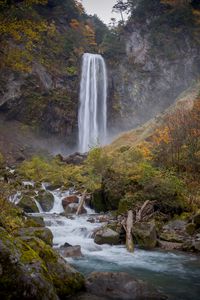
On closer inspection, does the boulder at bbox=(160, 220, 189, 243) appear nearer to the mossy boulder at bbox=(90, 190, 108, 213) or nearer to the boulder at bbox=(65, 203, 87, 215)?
the mossy boulder at bbox=(90, 190, 108, 213)

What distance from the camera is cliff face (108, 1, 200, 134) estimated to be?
4409cm

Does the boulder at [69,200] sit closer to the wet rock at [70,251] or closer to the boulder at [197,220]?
the boulder at [197,220]

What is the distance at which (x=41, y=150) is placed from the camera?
39.2 meters

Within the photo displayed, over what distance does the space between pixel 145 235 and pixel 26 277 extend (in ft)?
23.2

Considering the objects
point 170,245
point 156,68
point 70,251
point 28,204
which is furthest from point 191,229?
point 156,68

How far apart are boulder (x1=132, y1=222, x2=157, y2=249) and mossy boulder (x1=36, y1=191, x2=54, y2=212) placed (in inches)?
282

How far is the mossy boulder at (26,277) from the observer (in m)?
5.88

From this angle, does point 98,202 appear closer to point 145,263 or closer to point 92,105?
point 145,263

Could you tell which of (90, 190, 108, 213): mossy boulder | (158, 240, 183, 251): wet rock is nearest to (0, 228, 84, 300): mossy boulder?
(158, 240, 183, 251): wet rock

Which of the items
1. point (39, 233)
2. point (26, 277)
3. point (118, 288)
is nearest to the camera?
point (26, 277)

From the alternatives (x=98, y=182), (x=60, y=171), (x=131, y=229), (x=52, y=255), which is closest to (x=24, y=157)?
(x=60, y=171)

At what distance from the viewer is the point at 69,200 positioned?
19.8 metres

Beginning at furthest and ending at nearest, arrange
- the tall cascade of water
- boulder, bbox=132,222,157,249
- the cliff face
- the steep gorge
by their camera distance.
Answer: the cliff face, the tall cascade of water, the steep gorge, boulder, bbox=132,222,157,249

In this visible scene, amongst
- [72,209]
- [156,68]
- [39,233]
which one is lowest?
[72,209]
